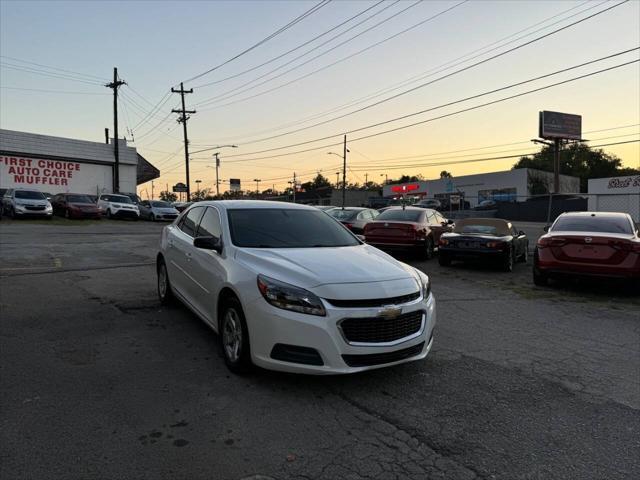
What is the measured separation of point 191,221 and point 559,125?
218ft

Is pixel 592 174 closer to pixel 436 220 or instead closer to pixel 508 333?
pixel 436 220

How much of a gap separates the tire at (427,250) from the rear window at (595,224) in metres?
4.21

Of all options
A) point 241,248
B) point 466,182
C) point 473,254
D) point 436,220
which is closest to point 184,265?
point 241,248

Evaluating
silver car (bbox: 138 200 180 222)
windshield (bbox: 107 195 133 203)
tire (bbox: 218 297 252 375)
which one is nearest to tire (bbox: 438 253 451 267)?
tire (bbox: 218 297 252 375)

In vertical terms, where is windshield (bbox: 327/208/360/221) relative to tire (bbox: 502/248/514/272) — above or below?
above

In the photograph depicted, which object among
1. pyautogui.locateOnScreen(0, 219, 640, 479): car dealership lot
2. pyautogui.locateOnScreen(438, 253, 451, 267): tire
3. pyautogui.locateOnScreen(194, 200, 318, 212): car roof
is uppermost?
pyautogui.locateOnScreen(194, 200, 318, 212): car roof

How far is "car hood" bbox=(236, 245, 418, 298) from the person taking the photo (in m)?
3.98

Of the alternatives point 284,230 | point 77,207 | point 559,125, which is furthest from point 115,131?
point 559,125

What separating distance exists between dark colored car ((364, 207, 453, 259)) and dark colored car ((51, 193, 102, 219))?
785 inches

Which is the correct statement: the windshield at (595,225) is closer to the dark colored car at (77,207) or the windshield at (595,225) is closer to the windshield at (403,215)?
the windshield at (403,215)

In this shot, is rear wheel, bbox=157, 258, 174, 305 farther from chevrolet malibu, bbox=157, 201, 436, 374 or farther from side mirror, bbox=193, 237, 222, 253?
side mirror, bbox=193, 237, 222, 253

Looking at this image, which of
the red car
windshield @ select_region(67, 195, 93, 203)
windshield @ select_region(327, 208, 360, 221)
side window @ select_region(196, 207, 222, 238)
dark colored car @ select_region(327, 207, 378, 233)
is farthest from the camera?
windshield @ select_region(67, 195, 93, 203)

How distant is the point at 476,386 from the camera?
4285 mm

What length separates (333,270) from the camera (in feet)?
13.9
